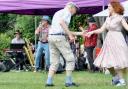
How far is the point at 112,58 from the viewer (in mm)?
11508

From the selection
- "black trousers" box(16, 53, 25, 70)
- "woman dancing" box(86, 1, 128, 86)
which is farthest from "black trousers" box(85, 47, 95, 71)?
"woman dancing" box(86, 1, 128, 86)

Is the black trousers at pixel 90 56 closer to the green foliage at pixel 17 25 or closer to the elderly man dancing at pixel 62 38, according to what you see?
the elderly man dancing at pixel 62 38

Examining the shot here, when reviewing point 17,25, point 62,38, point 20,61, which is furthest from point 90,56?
point 17,25

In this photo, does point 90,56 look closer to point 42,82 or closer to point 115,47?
point 42,82

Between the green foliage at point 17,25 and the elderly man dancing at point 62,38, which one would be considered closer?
the elderly man dancing at point 62,38

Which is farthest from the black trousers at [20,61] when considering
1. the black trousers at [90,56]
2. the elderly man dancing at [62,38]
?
the elderly man dancing at [62,38]

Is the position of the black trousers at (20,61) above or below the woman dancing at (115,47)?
below

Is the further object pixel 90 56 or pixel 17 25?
pixel 17 25

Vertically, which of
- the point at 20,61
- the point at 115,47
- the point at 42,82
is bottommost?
the point at 20,61

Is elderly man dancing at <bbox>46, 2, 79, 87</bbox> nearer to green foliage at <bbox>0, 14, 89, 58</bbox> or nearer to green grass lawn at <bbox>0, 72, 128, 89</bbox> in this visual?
green grass lawn at <bbox>0, 72, 128, 89</bbox>

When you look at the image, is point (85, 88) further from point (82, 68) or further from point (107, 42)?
point (82, 68)

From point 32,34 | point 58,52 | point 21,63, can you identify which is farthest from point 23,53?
point 32,34

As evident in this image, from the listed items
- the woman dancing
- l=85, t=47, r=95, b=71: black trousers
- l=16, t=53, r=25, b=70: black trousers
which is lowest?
l=16, t=53, r=25, b=70: black trousers

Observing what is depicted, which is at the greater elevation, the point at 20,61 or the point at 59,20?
the point at 59,20
